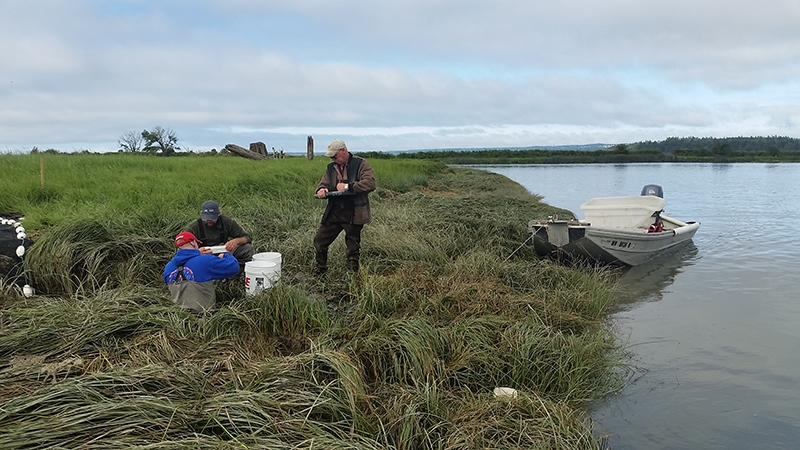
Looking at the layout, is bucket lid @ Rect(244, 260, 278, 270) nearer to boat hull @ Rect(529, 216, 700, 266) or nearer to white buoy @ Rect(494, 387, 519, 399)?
white buoy @ Rect(494, 387, 519, 399)

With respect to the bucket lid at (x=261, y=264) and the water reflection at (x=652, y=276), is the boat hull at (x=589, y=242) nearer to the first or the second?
the water reflection at (x=652, y=276)

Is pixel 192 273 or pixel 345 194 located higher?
pixel 345 194

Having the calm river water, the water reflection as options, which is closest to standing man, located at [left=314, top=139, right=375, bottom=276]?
the calm river water

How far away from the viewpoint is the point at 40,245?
18.1 feet

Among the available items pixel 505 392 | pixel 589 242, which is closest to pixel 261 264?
pixel 505 392

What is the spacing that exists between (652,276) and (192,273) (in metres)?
7.62

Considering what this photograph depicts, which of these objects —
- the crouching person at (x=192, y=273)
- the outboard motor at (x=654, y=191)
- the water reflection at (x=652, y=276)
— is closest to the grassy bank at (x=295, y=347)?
the crouching person at (x=192, y=273)

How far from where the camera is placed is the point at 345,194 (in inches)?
231

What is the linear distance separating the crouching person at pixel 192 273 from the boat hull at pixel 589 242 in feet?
17.7

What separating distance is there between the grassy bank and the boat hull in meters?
0.79

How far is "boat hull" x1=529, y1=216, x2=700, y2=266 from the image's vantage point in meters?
8.37

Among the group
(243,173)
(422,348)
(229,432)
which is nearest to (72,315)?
(229,432)

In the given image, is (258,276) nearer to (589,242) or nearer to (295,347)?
(295,347)

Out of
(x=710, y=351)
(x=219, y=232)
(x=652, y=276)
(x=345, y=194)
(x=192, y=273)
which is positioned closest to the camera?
(x=192, y=273)
